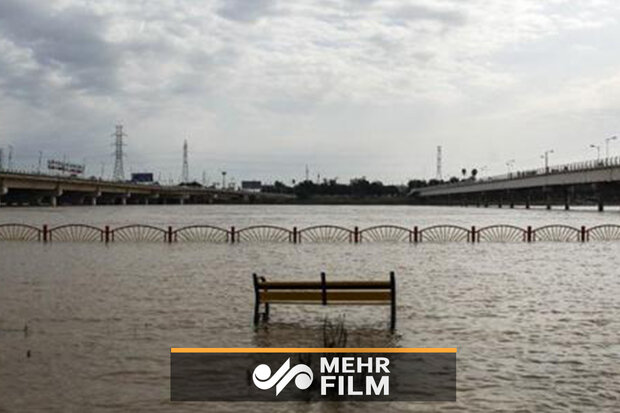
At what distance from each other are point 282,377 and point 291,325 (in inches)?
203

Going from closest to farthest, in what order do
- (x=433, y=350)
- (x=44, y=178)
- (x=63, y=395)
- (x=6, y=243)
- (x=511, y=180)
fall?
(x=63, y=395), (x=433, y=350), (x=6, y=243), (x=44, y=178), (x=511, y=180)

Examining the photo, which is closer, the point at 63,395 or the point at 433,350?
the point at 63,395

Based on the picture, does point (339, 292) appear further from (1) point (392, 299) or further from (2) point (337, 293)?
(1) point (392, 299)

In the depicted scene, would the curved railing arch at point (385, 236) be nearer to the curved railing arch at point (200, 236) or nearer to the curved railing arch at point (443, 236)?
the curved railing arch at point (443, 236)

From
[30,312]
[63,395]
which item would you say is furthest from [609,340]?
[30,312]

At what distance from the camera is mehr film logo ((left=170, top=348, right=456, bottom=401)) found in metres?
11.6

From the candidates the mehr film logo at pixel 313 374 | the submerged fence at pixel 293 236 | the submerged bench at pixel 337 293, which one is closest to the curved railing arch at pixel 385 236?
the submerged fence at pixel 293 236

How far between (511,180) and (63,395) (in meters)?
166

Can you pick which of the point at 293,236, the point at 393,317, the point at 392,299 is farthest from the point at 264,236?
the point at 392,299

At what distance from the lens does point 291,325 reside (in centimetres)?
1769

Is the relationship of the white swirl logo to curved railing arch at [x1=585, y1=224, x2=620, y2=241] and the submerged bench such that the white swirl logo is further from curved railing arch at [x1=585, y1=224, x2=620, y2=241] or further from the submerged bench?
curved railing arch at [x1=585, y1=224, x2=620, y2=241]

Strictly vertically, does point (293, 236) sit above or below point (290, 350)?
above

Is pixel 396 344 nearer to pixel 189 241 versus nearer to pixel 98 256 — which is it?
pixel 98 256

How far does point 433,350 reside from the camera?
1501 centimetres
